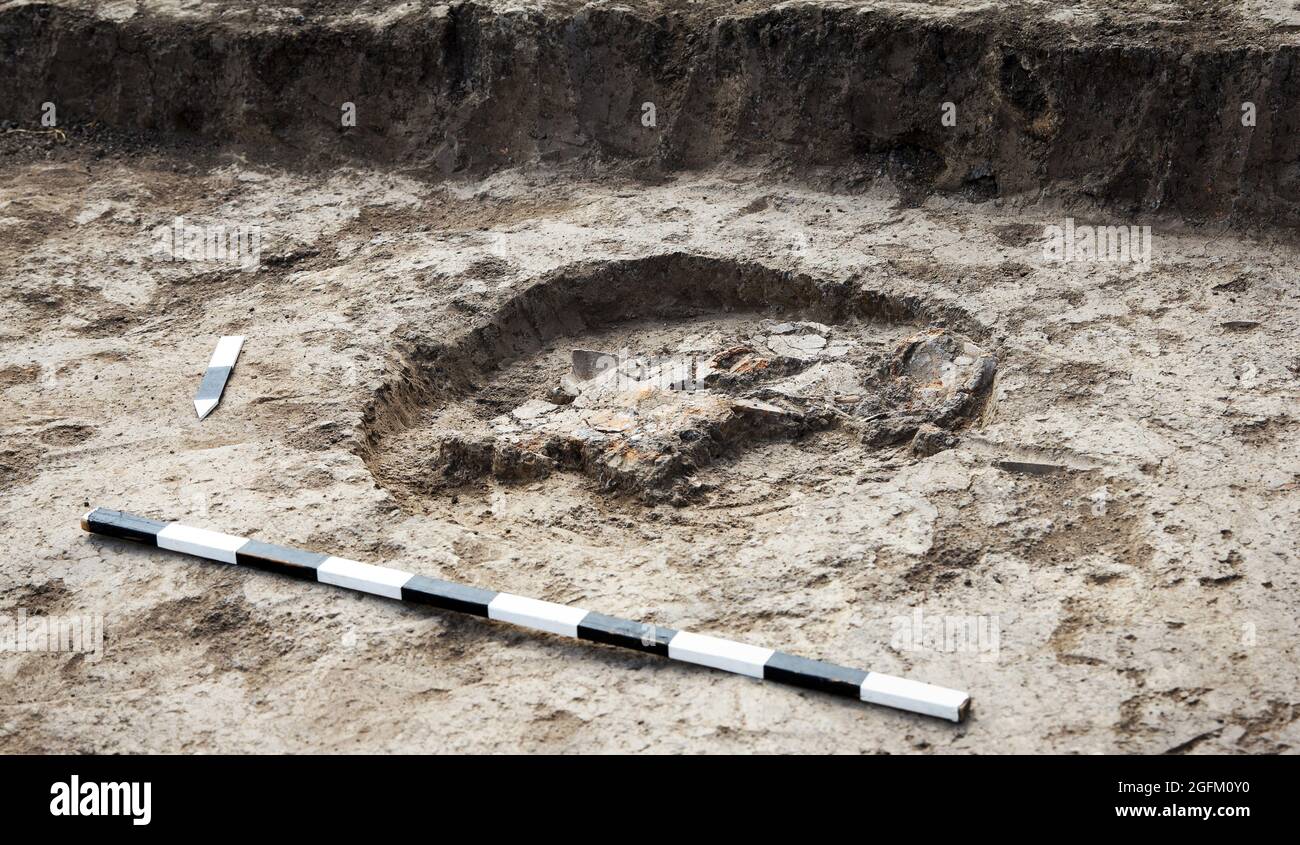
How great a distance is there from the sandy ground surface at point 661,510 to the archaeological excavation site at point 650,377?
1 cm

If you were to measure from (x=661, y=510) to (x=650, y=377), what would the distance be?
2.73 feet

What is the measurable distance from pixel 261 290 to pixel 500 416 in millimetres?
1315

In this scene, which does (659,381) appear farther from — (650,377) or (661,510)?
(661,510)

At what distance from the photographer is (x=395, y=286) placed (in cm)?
485

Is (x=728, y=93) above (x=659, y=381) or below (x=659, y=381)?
above

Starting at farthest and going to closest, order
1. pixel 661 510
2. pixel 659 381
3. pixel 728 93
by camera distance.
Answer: pixel 728 93
pixel 659 381
pixel 661 510

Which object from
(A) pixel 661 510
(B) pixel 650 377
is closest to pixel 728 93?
(B) pixel 650 377

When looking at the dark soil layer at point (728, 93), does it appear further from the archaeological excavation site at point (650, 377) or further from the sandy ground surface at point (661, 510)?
the sandy ground surface at point (661, 510)

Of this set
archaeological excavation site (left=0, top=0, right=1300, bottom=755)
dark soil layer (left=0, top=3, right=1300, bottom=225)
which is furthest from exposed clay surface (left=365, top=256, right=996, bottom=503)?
dark soil layer (left=0, top=3, right=1300, bottom=225)

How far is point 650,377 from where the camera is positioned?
4348 mm

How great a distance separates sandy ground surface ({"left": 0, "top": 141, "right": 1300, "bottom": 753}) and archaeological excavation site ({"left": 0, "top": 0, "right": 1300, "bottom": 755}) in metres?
0.01

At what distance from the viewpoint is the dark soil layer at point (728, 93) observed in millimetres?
4750

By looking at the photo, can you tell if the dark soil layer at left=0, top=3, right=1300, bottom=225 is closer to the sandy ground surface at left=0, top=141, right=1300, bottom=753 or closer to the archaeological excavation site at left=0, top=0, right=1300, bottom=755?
the archaeological excavation site at left=0, top=0, right=1300, bottom=755

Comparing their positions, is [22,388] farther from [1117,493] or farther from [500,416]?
[1117,493]
